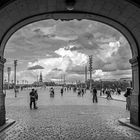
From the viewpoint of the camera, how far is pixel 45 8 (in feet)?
32.7

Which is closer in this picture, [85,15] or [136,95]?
[85,15]

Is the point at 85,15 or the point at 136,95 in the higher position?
the point at 85,15

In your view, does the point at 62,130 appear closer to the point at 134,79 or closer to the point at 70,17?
the point at 134,79

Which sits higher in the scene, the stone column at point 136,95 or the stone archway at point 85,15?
the stone archway at point 85,15

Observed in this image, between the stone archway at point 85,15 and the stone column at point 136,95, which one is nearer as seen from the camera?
the stone archway at point 85,15

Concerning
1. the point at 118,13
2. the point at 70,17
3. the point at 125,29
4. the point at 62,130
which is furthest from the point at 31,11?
the point at 62,130

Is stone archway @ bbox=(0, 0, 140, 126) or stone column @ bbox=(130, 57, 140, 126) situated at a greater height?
stone archway @ bbox=(0, 0, 140, 126)

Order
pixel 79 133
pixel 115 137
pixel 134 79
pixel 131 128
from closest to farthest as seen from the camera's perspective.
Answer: pixel 115 137
pixel 79 133
pixel 131 128
pixel 134 79

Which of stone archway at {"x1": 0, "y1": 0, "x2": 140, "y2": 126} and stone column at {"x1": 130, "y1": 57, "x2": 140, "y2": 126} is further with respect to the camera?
stone column at {"x1": 130, "y1": 57, "x2": 140, "y2": 126}

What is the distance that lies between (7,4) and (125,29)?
5529mm

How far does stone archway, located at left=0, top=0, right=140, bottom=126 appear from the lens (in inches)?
364

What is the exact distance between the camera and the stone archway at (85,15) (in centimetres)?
924

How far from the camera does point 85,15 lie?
10641 millimetres

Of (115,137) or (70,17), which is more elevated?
(70,17)
